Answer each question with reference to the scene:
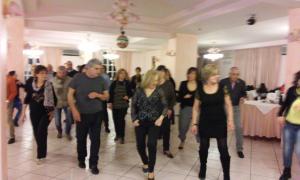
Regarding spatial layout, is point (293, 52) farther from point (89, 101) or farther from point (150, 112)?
point (89, 101)

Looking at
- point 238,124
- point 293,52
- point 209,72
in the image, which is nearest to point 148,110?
point 209,72

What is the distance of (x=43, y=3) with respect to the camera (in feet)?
17.8

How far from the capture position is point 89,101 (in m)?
3.15

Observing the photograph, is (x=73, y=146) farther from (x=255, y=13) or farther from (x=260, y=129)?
(x=255, y=13)

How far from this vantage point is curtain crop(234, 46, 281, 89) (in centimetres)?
960

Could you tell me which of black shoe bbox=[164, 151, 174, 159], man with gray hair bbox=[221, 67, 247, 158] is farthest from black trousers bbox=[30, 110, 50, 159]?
man with gray hair bbox=[221, 67, 247, 158]

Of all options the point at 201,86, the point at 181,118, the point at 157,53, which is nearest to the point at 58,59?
the point at 157,53

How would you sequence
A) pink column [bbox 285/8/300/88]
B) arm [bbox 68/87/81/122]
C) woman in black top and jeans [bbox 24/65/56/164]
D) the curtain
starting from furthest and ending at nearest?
the curtain, pink column [bbox 285/8/300/88], woman in black top and jeans [bbox 24/65/56/164], arm [bbox 68/87/81/122]

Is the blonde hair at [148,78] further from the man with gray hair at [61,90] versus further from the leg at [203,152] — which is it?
the man with gray hair at [61,90]

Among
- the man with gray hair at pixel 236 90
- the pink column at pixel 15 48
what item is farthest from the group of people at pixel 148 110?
the pink column at pixel 15 48

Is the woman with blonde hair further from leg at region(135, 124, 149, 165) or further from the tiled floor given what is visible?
leg at region(135, 124, 149, 165)

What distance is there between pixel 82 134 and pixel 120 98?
1.33 metres

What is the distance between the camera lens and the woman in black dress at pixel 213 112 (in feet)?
9.25

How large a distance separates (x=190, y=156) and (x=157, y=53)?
29.2ft
